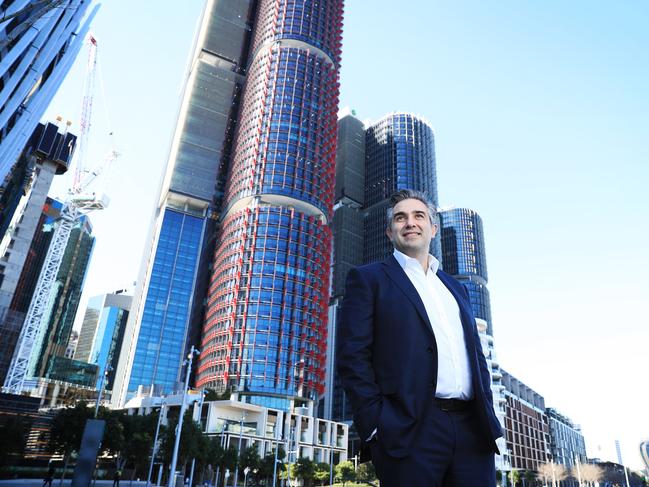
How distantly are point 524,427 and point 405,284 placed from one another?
453 feet

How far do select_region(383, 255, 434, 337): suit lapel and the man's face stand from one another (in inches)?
8.0

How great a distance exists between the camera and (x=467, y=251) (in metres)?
173

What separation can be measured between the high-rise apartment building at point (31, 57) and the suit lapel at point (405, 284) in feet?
83.1

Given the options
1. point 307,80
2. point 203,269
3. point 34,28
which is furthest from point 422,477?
point 203,269

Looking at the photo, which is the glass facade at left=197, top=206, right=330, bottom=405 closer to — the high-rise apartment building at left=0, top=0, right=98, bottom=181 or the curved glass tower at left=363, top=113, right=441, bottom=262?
the curved glass tower at left=363, top=113, right=441, bottom=262

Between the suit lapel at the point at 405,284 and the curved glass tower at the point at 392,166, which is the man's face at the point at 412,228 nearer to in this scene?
the suit lapel at the point at 405,284

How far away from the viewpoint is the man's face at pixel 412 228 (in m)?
4.76

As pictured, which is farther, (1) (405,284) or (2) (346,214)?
(2) (346,214)

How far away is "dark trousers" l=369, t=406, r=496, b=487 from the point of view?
360 cm

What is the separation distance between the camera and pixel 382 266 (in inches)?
184

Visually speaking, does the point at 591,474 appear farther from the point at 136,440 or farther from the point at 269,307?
the point at 136,440

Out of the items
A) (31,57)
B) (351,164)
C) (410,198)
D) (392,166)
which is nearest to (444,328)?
(410,198)

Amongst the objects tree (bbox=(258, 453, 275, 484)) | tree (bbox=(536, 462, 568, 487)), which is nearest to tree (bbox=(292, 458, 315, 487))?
tree (bbox=(258, 453, 275, 484))

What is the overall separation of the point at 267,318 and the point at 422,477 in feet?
311
